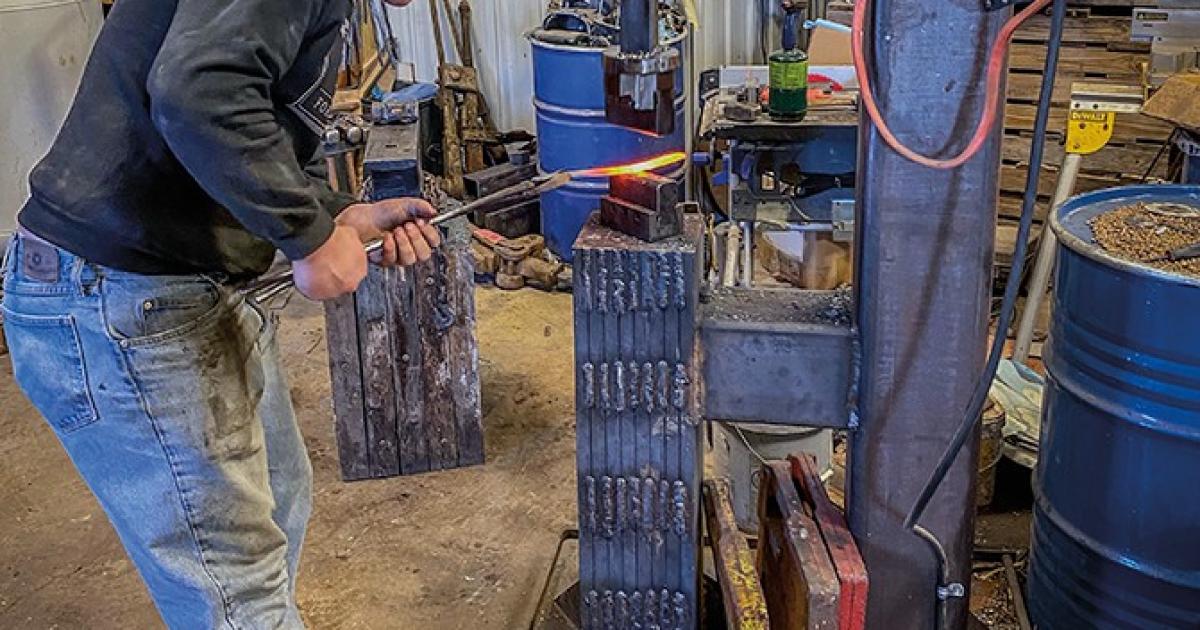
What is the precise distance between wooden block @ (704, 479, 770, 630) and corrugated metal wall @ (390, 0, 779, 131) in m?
3.34

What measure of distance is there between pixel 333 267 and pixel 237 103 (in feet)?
0.85

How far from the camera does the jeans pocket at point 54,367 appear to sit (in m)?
1.58

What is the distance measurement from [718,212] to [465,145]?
3.56 feet

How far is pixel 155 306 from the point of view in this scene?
1.59 metres

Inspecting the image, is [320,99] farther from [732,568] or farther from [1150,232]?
[1150,232]

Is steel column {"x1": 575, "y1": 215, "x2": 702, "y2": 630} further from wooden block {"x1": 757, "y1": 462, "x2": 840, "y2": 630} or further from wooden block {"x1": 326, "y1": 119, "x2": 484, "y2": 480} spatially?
wooden block {"x1": 326, "y1": 119, "x2": 484, "y2": 480}

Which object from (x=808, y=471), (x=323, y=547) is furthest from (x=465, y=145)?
(x=808, y=471)

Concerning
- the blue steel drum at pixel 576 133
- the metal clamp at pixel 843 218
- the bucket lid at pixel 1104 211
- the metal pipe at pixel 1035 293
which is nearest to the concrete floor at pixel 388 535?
the metal pipe at pixel 1035 293

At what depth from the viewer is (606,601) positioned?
176 centimetres

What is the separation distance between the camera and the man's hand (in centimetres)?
181

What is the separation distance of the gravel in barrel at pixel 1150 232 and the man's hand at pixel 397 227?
108cm

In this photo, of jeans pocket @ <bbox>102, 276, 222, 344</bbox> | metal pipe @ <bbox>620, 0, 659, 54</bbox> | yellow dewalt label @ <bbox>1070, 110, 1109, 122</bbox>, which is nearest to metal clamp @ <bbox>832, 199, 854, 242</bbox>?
yellow dewalt label @ <bbox>1070, 110, 1109, 122</bbox>

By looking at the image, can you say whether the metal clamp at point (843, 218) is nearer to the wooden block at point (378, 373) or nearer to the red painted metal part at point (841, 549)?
the wooden block at point (378, 373)

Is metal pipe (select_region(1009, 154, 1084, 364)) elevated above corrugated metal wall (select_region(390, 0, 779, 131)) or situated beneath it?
situated beneath
